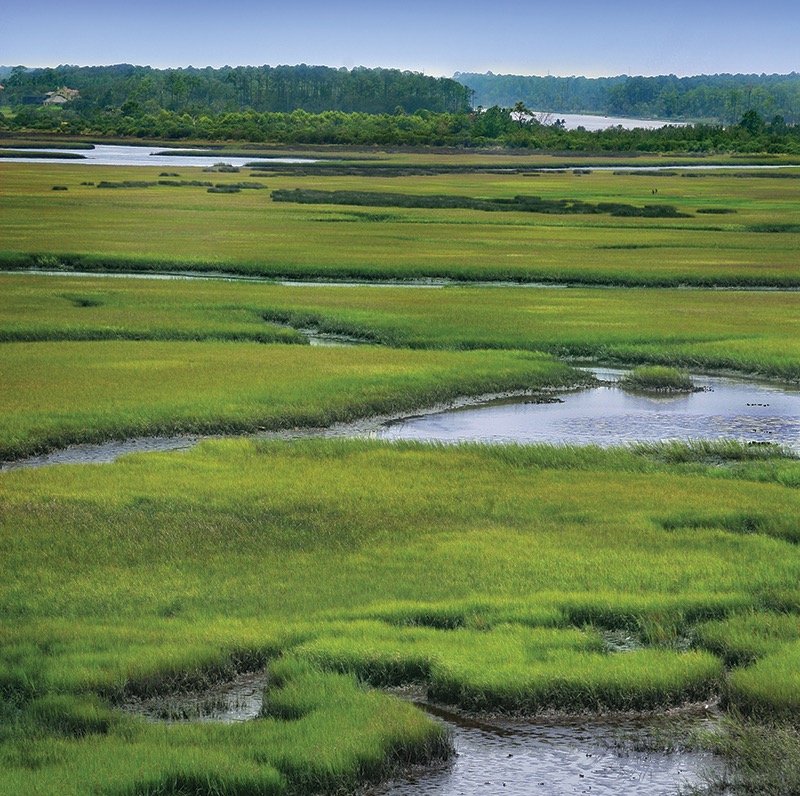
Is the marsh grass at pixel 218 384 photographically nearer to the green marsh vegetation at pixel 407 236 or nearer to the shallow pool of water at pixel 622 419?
the shallow pool of water at pixel 622 419

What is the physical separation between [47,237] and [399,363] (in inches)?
1285

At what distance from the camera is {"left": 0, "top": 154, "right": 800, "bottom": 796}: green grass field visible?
10742 mm

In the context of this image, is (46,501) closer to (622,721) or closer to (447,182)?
(622,721)

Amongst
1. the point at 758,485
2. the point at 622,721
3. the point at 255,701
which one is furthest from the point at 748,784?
the point at 758,485

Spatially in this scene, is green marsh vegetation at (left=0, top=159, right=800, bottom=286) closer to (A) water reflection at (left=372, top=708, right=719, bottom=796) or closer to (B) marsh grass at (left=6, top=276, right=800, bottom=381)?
(B) marsh grass at (left=6, top=276, right=800, bottom=381)

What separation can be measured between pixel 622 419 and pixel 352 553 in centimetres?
1123

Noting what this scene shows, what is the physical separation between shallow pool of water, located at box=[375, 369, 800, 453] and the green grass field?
1.14m

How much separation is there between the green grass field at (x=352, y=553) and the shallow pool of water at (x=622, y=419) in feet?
3.74

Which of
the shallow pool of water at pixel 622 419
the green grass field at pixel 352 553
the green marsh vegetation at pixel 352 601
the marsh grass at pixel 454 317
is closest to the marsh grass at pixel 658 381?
the shallow pool of water at pixel 622 419

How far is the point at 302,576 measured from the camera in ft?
48.1

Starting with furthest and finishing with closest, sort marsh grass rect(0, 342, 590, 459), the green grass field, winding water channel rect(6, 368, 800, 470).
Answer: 1. marsh grass rect(0, 342, 590, 459)
2. winding water channel rect(6, 368, 800, 470)
3. the green grass field

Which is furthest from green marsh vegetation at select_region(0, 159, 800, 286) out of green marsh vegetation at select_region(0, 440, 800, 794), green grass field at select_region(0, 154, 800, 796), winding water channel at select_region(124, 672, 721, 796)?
winding water channel at select_region(124, 672, 721, 796)

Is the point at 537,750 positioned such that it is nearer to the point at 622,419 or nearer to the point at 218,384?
the point at 622,419

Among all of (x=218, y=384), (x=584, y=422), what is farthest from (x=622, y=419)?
(x=218, y=384)
